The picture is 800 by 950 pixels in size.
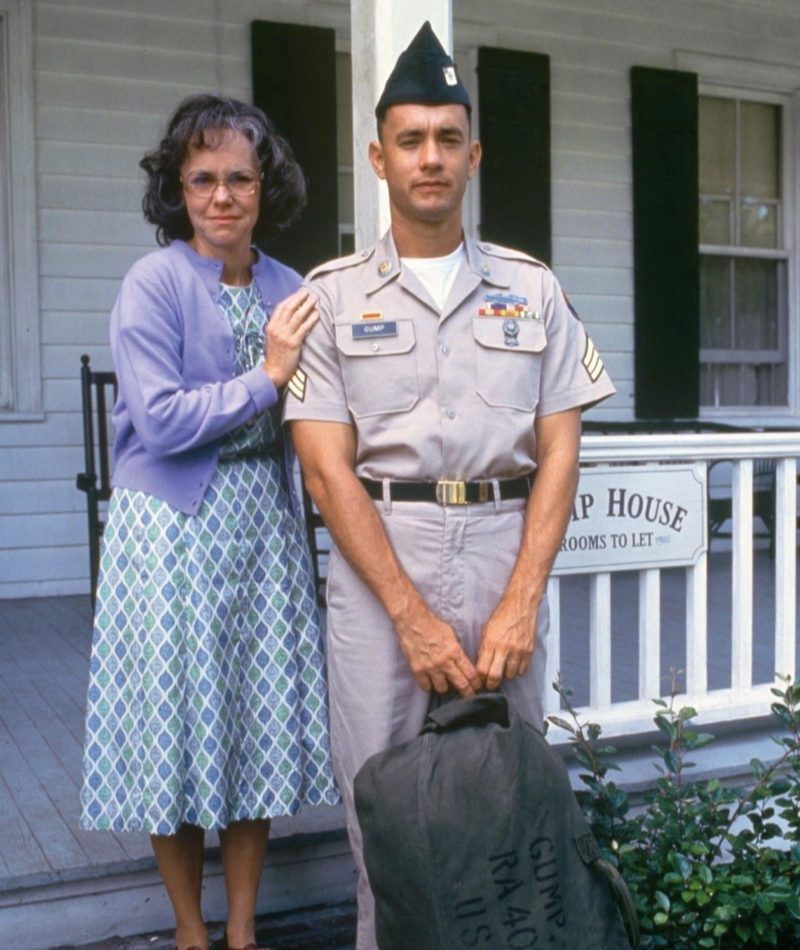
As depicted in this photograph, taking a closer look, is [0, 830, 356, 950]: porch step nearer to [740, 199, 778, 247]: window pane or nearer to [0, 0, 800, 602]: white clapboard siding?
[0, 0, 800, 602]: white clapboard siding

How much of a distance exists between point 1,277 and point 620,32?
12.4 ft

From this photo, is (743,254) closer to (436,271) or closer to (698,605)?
(698,605)

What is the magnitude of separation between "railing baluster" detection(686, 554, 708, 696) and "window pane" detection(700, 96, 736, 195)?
4497mm

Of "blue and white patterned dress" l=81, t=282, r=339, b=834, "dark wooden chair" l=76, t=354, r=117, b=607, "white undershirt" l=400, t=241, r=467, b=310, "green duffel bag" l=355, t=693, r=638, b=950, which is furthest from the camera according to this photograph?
"dark wooden chair" l=76, t=354, r=117, b=607

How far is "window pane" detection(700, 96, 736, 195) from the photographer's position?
7188mm

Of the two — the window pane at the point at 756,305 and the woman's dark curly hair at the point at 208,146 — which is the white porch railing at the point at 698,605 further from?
the window pane at the point at 756,305

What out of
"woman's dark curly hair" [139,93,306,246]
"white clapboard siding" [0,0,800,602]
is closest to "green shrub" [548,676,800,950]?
"woman's dark curly hair" [139,93,306,246]

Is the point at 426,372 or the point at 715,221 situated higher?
the point at 715,221

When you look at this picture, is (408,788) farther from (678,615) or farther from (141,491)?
(678,615)

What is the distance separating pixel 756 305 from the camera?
7.46 meters

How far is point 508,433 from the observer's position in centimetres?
205

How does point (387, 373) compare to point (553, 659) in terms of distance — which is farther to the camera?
point (553, 659)

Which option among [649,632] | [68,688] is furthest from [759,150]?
[68,688]

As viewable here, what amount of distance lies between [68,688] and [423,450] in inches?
97.5
